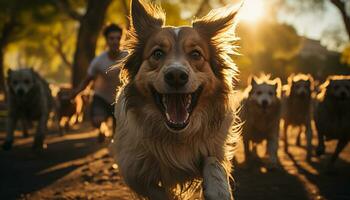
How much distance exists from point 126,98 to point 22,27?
37.6 m

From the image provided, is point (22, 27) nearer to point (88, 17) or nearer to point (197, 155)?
point (88, 17)

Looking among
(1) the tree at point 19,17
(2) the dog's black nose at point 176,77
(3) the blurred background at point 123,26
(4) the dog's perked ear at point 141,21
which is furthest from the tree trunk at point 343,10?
(1) the tree at point 19,17

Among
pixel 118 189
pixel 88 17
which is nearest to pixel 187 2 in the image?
pixel 88 17

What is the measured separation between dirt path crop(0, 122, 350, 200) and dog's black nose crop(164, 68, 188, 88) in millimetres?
2631

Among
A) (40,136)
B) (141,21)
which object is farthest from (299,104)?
(141,21)

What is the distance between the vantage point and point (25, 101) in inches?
457

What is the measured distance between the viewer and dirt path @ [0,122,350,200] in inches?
281

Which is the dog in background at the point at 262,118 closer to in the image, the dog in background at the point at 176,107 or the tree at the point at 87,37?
the dog in background at the point at 176,107

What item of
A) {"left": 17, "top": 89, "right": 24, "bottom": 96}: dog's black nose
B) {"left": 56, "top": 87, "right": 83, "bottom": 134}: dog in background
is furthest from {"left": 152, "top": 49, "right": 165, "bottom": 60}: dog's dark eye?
{"left": 56, "top": 87, "right": 83, "bottom": 134}: dog in background

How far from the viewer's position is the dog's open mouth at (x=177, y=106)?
4883 millimetres

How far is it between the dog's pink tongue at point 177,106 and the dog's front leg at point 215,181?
1.76 ft

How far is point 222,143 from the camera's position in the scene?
17.7ft

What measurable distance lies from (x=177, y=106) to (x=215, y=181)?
2.61ft

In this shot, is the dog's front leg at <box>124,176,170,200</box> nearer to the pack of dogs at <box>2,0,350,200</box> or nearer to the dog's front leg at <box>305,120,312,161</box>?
the pack of dogs at <box>2,0,350,200</box>
